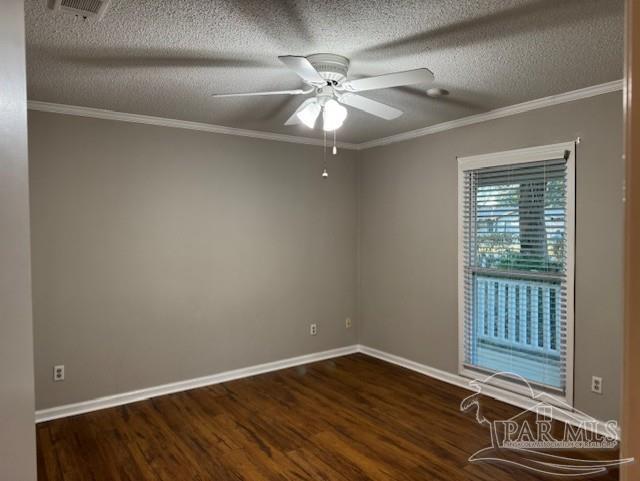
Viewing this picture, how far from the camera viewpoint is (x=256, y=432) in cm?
318

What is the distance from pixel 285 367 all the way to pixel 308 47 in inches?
132

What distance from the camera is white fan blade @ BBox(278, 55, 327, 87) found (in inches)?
78.0

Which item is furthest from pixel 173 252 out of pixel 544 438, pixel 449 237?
pixel 544 438

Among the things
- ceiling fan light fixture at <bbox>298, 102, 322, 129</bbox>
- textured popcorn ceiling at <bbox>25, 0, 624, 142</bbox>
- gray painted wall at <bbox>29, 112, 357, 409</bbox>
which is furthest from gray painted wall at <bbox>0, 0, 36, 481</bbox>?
gray painted wall at <bbox>29, 112, 357, 409</bbox>

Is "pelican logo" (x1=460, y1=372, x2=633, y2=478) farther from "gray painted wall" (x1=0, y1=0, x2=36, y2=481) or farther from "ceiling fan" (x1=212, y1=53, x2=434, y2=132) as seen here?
"gray painted wall" (x1=0, y1=0, x2=36, y2=481)

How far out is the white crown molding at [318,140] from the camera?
3142 mm

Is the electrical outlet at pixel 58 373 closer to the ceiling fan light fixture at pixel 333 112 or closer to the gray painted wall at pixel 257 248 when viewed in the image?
the gray painted wall at pixel 257 248

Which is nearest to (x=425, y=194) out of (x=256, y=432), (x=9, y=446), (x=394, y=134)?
(x=394, y=134)

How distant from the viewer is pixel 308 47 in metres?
2.37

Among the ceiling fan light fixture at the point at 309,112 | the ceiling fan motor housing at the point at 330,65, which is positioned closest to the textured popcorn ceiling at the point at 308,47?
the ceiling fan motor housing at the point at 330,65

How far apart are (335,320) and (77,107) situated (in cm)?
337

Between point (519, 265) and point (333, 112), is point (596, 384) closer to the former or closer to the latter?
point (519, 265)

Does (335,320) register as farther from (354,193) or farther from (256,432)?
(256,432)

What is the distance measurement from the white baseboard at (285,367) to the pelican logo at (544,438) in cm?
3
